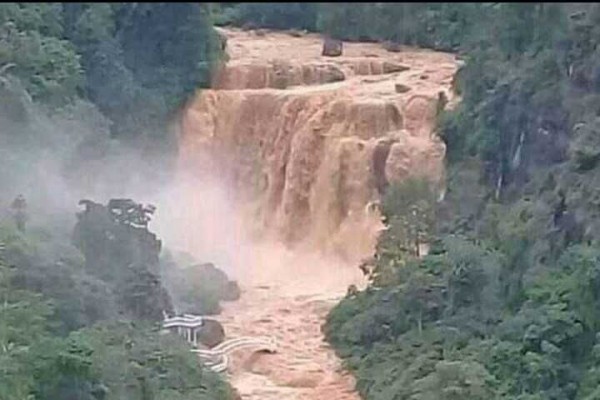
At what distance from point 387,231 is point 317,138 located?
4.23 m

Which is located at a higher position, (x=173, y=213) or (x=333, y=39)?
(x=333, y=39)

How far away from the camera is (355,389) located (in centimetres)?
1845

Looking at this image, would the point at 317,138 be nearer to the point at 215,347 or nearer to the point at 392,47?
the point at 392,47

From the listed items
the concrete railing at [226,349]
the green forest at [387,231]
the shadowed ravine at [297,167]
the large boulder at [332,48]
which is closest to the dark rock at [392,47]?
the large boulder at [332,48]

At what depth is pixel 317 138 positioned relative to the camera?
80.0 ft

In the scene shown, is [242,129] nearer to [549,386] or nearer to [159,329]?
[159,329]

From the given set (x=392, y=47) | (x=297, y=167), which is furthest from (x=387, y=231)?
(x=392, y=47)

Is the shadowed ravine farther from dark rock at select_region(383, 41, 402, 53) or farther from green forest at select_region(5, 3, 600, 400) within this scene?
dark rock at select_region(383, 41, 402, 53)

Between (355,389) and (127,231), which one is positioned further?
(127,231)

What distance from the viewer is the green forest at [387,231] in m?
16.8

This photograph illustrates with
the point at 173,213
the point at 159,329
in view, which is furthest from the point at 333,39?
the point at 159,329

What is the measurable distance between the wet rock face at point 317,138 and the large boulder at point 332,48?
44 cm

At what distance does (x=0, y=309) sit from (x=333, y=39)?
1345 centimetres

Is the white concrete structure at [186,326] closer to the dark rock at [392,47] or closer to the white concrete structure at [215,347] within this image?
→ the white concrete structure at [215,347]
